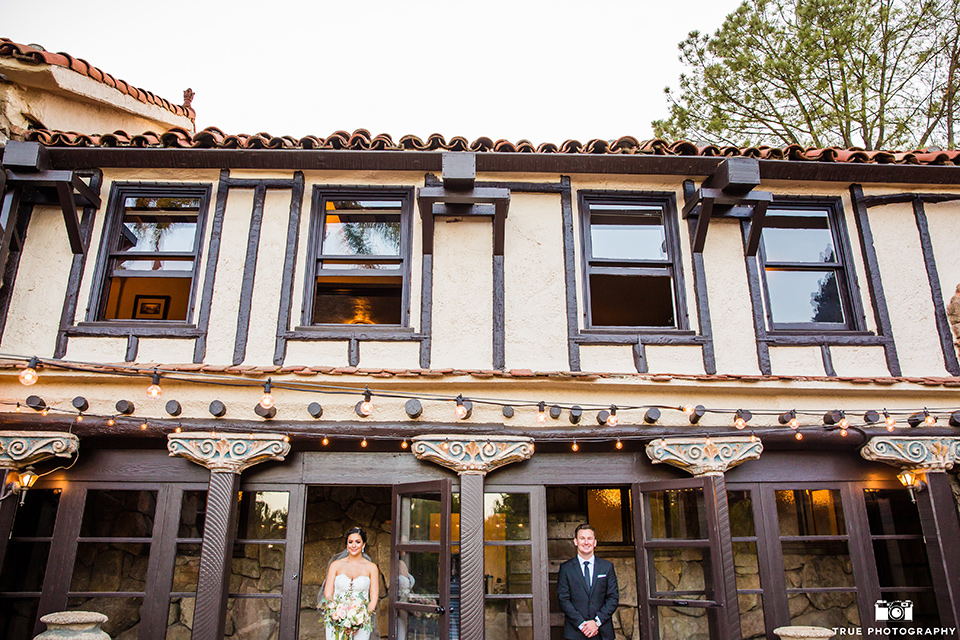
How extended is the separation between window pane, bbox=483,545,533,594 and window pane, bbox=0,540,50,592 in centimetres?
435

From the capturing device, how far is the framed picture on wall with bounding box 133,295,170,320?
7175mm

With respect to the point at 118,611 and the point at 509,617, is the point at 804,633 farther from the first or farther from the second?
the point at 118,611

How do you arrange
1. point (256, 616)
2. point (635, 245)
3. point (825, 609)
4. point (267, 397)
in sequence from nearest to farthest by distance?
point (267, 397) < point (256, 616) < point (825, 609) < point (635, 245)

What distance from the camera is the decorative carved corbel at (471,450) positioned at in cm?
614

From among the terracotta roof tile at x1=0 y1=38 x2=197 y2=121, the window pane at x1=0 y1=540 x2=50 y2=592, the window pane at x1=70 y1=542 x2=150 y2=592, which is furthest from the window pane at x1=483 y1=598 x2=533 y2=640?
the terracotta roof tile at x1=0 y1=38 x2=197 y2=121

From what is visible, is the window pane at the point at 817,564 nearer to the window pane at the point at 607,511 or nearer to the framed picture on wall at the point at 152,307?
the window pane at the point at 607,511

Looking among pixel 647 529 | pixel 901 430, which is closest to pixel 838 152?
pixel 901 430

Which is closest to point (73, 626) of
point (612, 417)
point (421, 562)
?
point (421, 562)

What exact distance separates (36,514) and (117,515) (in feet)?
2.80

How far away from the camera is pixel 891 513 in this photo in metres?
6.54

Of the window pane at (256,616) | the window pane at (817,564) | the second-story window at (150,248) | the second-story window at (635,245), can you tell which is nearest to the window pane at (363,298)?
the second-story window at (150,248)

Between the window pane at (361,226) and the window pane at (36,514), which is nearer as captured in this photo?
the window pane at (36,514)

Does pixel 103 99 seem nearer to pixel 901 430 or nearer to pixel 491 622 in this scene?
pixel 491 622

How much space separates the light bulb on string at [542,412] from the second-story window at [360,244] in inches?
67.4
